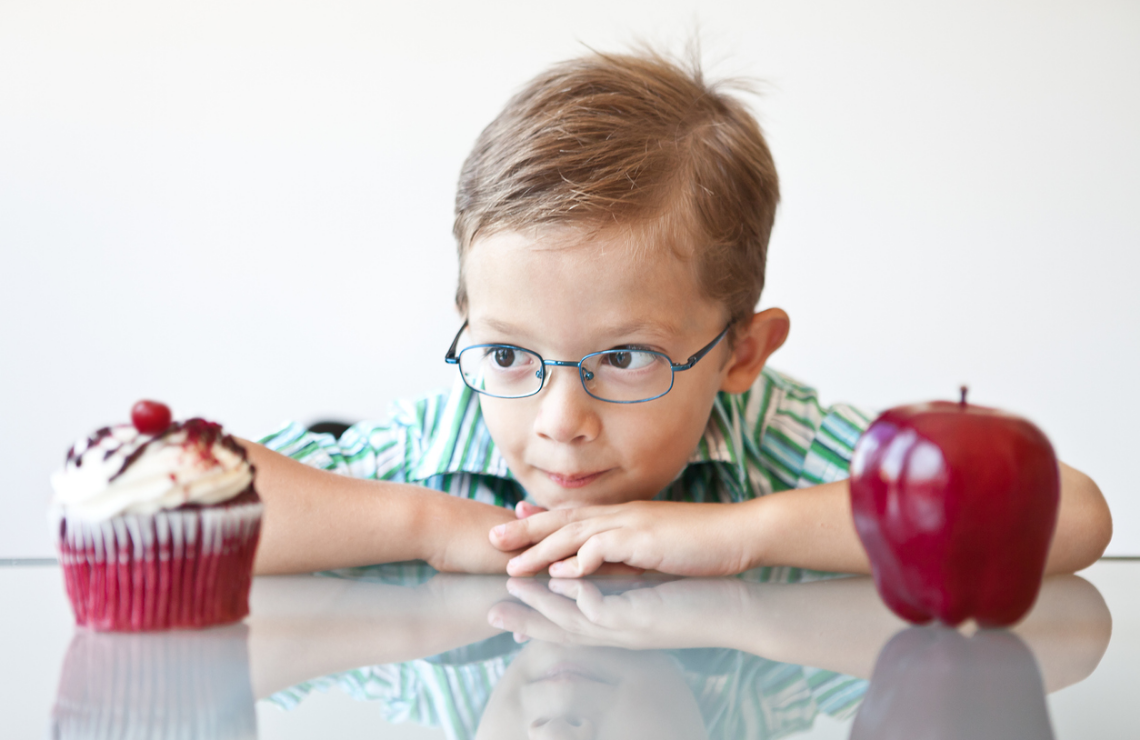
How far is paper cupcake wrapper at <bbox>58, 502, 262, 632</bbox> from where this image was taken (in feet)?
1.79

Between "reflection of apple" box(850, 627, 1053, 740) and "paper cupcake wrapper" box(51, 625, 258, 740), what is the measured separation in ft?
0.88

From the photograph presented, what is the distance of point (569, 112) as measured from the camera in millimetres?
1127

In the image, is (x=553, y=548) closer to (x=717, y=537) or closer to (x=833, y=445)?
(x=717, y=537)

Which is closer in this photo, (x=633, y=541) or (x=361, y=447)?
(x=633, y=541)

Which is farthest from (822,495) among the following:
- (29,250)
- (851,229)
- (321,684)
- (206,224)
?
(29,250)

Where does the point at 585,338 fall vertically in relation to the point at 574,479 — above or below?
above

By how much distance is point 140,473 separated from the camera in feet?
1.76

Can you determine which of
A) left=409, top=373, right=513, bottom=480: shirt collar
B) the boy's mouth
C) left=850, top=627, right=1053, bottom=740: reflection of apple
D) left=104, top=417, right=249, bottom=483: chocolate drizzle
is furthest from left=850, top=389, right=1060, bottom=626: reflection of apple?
left=409, top=373, right=513, bottom=480: shirt collar

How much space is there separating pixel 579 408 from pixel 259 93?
218cm

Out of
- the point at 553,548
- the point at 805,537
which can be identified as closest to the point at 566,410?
the point at 553,548

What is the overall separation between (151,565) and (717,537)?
0.49 m

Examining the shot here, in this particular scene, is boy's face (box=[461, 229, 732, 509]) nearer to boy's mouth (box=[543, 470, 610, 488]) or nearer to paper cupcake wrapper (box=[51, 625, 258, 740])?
boy's mouth (box=[543, 470, 610, 488])

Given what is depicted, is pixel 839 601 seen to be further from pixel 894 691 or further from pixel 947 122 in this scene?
pixel 947 122

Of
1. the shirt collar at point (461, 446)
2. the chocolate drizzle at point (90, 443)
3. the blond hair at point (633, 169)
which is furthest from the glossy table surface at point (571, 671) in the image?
the shirt collar at point (461, 446)
